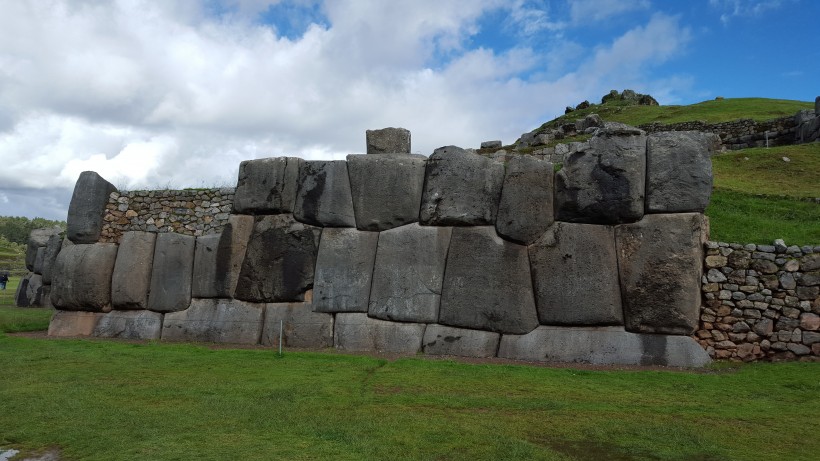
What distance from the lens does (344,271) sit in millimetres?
15648

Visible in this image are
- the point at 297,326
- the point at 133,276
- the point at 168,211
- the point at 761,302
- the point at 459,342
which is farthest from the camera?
the point at 168,211

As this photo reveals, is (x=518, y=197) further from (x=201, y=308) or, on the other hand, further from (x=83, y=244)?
(x=83, y=244)

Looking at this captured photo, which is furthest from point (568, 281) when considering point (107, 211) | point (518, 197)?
point (107, 211)

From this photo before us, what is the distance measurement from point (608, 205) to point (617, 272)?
144 centimetres

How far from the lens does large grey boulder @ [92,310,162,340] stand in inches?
666

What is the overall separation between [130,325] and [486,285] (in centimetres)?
963

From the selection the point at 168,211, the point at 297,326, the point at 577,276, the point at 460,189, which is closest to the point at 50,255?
the point at 168,211

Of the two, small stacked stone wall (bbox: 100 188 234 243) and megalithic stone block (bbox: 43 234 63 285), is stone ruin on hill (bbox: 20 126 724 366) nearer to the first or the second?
small stacked stone wall (bbox: 100 188 234 243)

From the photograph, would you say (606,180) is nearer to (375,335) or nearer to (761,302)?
Result: (761,302)

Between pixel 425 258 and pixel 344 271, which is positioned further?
pixel 344 271

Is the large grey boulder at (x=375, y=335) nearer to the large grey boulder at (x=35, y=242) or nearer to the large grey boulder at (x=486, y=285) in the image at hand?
the large grey boulder at (x=486, y=285)

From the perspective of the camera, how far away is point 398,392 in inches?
415

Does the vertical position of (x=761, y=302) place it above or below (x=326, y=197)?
below

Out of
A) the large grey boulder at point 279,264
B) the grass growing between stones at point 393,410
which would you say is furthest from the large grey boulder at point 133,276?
the grass growing between stones at point 393,410
